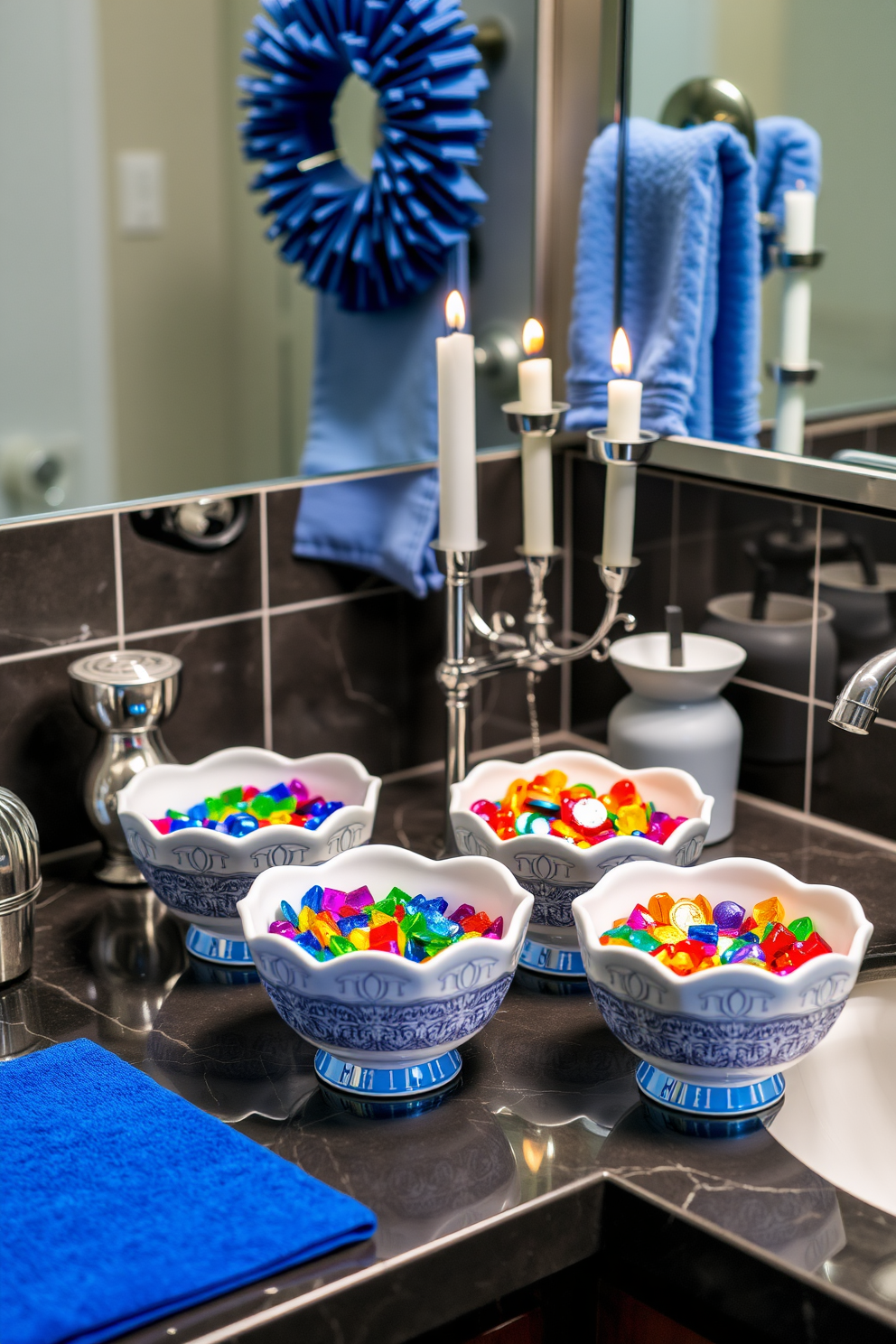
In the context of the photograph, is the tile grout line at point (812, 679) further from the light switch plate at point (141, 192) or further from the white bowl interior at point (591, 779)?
the light switch plate at point (141, 192)

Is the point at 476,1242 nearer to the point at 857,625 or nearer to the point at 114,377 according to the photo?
the point at 857,625

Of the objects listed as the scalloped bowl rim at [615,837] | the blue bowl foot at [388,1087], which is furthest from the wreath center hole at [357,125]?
the blue bowl foot at [388,1087]

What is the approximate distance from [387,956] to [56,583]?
539 mm

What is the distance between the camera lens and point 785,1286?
724mm

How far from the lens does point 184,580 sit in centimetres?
125

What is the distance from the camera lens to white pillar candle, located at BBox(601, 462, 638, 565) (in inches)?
43.1

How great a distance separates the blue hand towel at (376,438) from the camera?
1301 mm

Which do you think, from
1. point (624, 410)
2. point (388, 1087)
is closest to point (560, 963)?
point (388, 1087)

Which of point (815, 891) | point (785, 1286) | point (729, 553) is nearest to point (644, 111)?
point (729, 553)

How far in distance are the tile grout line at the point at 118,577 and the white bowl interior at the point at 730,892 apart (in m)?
0.52

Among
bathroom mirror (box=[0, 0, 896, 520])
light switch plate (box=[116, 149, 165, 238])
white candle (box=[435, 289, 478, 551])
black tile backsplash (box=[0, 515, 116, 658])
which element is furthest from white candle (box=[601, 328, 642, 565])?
light switch plate (box=[116, 149, 165, 238])

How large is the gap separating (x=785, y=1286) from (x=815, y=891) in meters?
0.25

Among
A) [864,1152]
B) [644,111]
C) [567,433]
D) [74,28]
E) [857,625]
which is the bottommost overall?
[864,1152]

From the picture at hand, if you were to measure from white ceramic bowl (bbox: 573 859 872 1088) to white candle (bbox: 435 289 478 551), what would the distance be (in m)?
0.35
